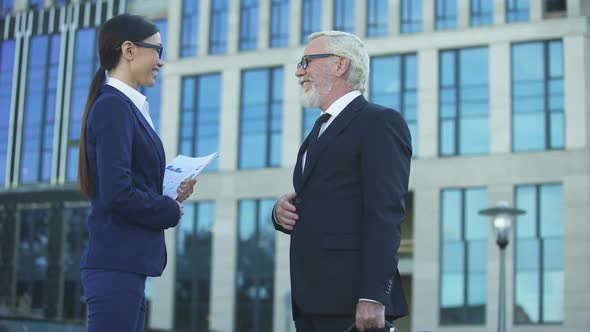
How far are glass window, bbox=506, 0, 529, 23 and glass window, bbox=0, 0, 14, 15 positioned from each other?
65.3ft

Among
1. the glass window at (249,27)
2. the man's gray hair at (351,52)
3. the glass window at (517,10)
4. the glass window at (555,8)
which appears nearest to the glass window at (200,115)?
the glass window at (249,27)

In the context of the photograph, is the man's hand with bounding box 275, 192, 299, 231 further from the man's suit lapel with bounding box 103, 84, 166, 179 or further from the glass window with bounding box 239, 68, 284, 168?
the glass window with bounding box 239, 68, 284, 168

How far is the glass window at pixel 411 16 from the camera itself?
4306cm

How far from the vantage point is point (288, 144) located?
145 ft

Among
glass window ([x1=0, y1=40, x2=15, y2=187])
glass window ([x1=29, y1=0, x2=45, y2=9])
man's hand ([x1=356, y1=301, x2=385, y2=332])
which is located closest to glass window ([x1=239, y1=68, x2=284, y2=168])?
glass window ([x1=29, y1=0, x2=45, y2=9])

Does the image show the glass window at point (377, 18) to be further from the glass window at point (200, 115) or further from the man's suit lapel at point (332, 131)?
the man's suit lapel at point (332, 131)

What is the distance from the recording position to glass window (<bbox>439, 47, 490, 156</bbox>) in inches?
1631

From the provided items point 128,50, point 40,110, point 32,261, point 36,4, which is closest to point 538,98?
point 40,110

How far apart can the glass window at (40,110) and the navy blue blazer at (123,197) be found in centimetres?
4052

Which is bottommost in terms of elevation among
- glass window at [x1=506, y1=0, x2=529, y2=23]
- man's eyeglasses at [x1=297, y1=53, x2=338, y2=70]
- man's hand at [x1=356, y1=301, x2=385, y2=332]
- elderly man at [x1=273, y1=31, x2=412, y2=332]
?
man's hand at [x1=356, y1=301, x2=385, y2=332]

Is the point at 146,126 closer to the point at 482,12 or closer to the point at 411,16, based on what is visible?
the point at 482,12

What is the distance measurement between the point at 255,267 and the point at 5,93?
13172 millimetres

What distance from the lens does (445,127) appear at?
4181 cm

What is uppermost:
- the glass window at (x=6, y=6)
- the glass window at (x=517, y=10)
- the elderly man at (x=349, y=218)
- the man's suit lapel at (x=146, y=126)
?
the glass window at (x=6, y=6)
